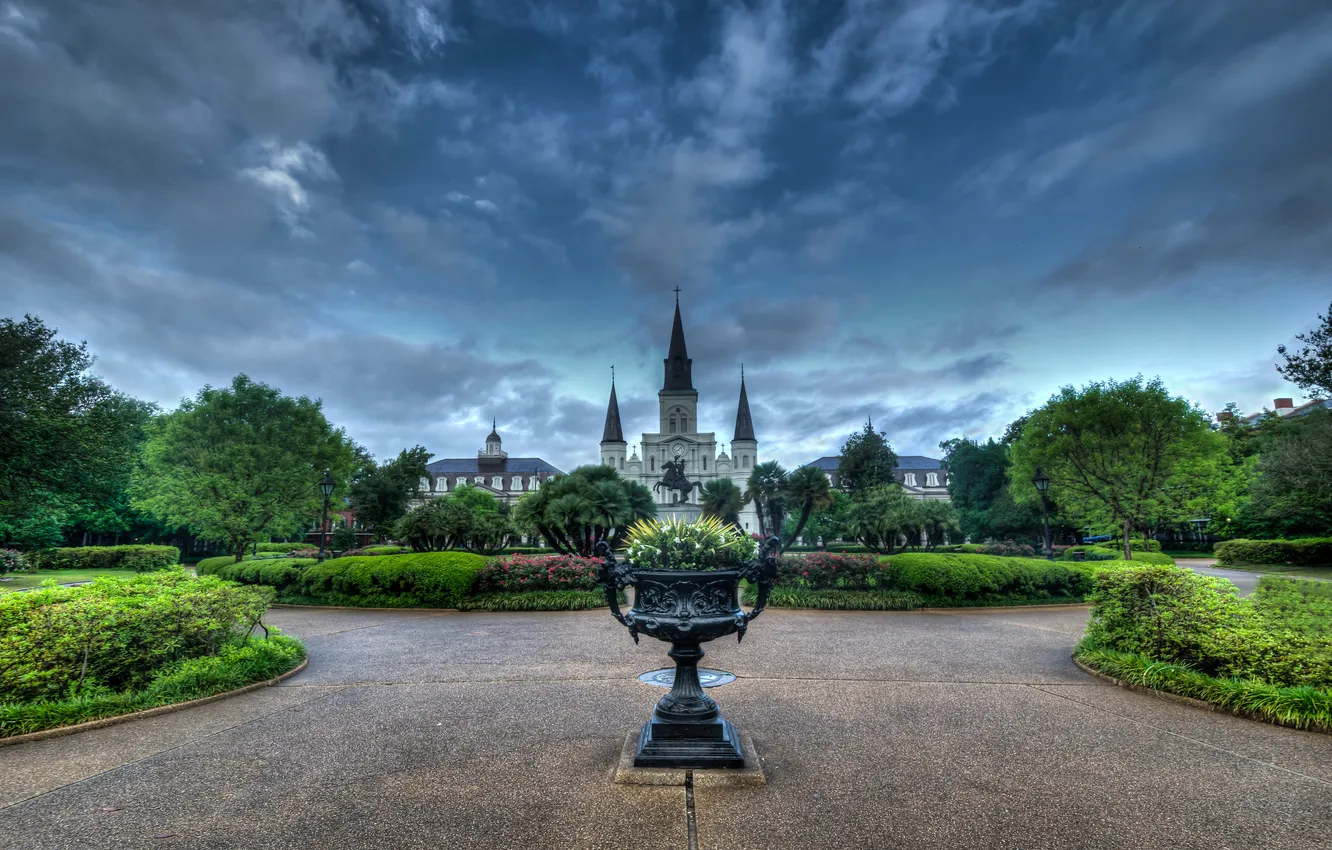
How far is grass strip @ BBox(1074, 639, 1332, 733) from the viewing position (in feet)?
16.8

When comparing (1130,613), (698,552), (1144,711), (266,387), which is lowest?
(1144,711)

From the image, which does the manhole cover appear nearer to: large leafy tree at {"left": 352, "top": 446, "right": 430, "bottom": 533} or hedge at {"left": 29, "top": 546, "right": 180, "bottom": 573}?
hedge at {"left": 29, "top": 546, "right": 180, "bottom": 573}

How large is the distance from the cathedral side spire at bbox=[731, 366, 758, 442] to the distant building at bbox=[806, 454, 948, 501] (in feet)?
39.5

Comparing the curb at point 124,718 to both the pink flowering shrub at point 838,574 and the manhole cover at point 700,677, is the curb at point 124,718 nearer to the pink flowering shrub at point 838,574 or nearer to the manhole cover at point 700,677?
the manhole cover at point 700,677

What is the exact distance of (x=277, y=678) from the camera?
6.91 metres

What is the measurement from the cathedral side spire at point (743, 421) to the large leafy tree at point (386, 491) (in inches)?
1593

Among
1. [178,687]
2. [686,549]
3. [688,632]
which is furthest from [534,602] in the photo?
[688,632]

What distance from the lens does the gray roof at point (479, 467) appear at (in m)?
81.9

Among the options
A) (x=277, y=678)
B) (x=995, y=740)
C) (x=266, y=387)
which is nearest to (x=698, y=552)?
(x=995, y=740)

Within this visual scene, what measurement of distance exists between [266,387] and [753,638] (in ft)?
107

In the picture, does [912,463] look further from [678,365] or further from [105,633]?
[105,633]

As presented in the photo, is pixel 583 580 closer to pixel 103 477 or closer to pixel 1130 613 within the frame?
pixel 1130 613

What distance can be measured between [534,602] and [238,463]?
882 inches

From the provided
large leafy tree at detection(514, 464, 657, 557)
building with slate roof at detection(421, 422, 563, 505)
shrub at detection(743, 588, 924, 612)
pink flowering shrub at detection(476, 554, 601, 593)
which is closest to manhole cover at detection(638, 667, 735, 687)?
shrub at detection(743, 588, 924, 612)
